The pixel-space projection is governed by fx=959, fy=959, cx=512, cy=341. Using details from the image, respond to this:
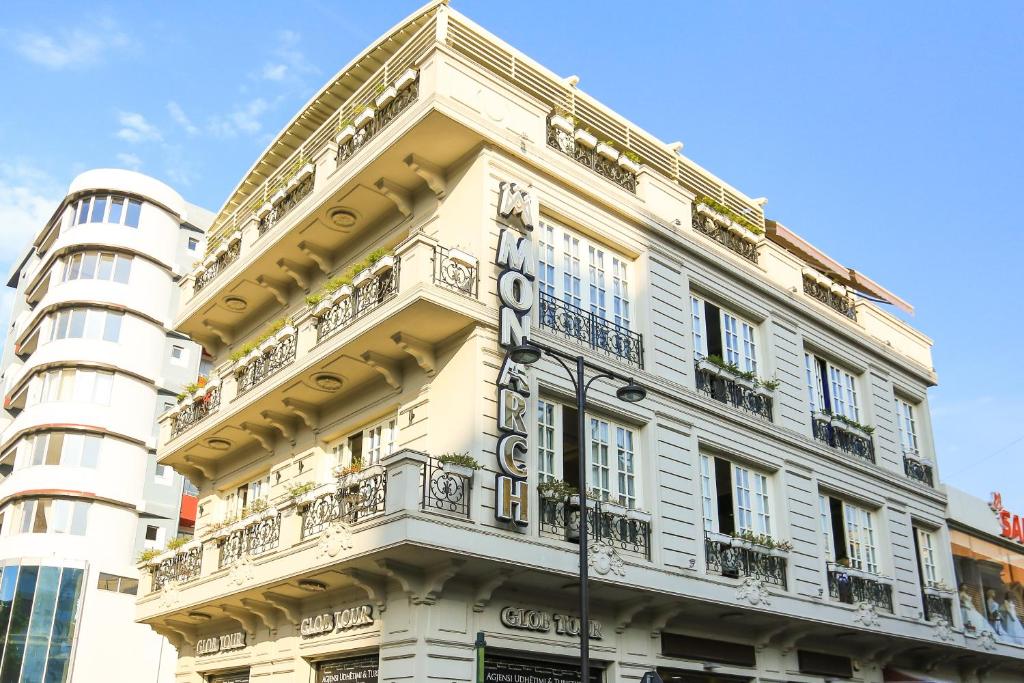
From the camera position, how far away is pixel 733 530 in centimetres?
1903

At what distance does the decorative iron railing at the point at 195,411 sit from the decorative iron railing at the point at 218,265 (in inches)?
119

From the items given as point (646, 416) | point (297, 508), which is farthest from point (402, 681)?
point (646, 416)

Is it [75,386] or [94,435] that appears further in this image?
[75,386]

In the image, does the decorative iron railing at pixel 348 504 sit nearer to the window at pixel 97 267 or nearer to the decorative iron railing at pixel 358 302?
the decorative iron railing at pixel 358 302

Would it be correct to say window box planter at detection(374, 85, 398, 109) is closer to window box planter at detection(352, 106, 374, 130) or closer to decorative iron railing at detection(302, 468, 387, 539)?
window box planter at detection(352, 106, 374, 130)

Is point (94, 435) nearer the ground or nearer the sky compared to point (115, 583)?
nearer the sky

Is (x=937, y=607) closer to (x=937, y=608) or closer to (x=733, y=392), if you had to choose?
(x=937, y=608)

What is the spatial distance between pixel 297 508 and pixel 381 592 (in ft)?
7.90

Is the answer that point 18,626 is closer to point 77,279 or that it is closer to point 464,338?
point 77,279

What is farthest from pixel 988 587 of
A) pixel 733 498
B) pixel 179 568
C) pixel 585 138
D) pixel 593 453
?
pixel 179 568

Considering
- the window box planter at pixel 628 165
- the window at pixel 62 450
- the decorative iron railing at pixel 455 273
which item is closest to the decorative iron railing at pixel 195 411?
the decorative iron railing at pixel 455 273

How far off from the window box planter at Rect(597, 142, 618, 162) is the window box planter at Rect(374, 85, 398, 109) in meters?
4.15

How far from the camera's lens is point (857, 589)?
21281mm

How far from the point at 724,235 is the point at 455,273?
8.76 m
